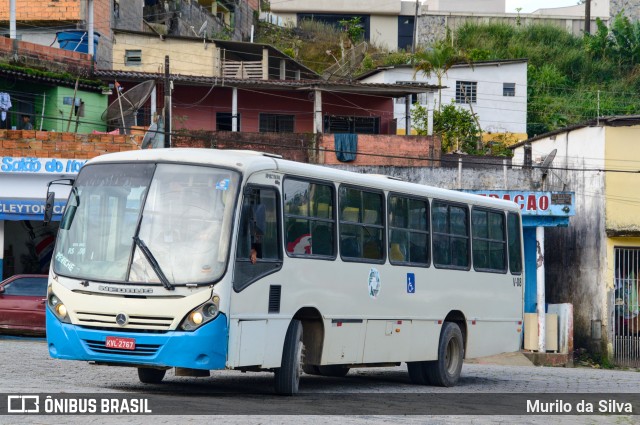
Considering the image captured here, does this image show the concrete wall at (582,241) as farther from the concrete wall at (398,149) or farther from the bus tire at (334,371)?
the bus tire at (334,371)

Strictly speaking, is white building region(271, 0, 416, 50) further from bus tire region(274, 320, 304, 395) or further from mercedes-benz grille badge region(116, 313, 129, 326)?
mercedes-benz grille badge region(116, 313, 129, 326)

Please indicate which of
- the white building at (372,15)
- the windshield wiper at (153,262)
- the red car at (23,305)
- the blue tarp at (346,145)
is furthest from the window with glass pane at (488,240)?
the white building at (372,15)

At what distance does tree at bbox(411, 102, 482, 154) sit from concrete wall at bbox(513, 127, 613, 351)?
14.6 metres

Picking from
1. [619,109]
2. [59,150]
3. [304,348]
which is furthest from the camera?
[619,109]

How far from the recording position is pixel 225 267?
1228 cm

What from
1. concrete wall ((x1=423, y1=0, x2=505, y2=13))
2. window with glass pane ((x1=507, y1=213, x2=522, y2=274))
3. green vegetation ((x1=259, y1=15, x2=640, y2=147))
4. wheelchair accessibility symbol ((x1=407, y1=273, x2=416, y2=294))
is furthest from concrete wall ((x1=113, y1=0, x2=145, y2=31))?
wheelchair accessibility symbol ((x1=407, y1=273, x2=416, y2=294))

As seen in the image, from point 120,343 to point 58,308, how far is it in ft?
3.44

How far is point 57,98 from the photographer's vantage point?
3731 cm

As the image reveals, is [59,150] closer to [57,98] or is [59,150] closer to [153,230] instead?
[57,98]

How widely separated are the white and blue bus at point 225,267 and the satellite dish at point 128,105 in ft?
69.4

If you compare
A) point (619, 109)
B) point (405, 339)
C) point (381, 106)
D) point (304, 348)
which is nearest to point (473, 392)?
point (405, 339)

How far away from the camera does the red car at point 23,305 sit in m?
26.0

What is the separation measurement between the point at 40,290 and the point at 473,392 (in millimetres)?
13088

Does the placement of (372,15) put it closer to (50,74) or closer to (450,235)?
(50,74)
